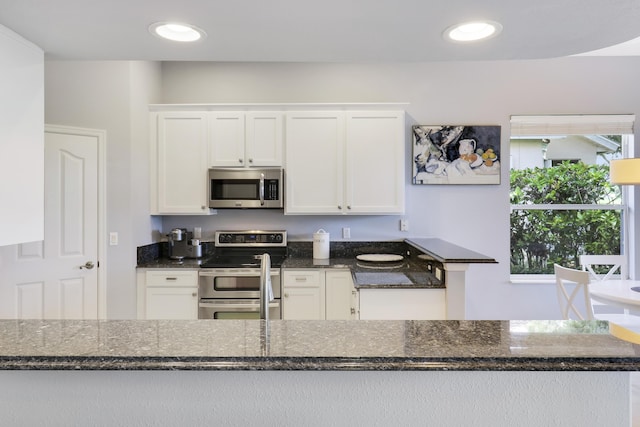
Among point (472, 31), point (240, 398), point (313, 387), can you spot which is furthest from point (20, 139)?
point (472, 31)

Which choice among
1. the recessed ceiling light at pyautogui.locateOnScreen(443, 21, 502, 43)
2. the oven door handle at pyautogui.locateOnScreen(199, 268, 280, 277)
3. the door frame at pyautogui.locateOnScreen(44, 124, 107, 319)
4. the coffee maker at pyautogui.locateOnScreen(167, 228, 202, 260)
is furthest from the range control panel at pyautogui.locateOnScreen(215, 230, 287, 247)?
the recessed ceiling light at pyautogui.locateOnScreen(443, 21, 502, 43)

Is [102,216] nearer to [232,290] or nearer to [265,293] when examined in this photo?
[232,290]

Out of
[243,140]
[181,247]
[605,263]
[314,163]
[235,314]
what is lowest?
[235,314]

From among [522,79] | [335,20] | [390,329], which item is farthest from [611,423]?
[522,79]

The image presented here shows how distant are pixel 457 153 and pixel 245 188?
6.72 ft

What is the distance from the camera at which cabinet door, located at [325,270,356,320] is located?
10.3ft

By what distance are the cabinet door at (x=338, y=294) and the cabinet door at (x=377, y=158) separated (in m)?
0.67

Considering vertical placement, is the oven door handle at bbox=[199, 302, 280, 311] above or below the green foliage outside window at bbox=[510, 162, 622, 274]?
below

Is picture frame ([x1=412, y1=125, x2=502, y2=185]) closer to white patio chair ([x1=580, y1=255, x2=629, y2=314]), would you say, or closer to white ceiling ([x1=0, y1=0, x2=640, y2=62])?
white patio chair ([x1=580, y1=255, x2=629, y2=314])

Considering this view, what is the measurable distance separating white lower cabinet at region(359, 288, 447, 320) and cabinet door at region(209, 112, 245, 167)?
1811 mm

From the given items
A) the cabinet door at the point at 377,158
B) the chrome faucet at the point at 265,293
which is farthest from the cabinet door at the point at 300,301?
the chrome faucet at the point at 265,293

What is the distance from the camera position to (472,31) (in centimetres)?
113

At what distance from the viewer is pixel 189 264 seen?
325 centimetres

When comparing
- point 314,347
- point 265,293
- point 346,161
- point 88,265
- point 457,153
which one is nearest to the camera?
point 314,347
